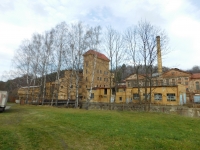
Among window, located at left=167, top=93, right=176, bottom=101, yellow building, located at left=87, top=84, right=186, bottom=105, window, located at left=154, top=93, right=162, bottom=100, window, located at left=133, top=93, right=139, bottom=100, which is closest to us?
yellow building, located at left=87, top=84, right=186, bottom=105

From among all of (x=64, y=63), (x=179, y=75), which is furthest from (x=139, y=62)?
(x=179, y=75)

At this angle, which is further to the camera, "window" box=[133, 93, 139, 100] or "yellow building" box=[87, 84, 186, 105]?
"window" box=[133, 93, 139, 100]

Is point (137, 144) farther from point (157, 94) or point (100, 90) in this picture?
point (100, 90)

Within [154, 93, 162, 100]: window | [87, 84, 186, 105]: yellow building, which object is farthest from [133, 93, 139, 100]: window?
[154, 93, 162, 100]: window

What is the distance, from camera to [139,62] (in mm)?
21531

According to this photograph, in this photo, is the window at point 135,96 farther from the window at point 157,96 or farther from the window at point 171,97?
the window at point 171,97

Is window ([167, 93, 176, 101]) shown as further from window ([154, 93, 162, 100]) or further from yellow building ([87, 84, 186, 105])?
window ([154, 93, 162, 100])

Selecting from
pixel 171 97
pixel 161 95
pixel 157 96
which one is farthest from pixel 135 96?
pixel 171 97

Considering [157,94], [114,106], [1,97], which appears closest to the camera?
[1,97]

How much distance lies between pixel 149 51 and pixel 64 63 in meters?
13.4

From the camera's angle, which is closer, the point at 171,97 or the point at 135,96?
the point at 171,97

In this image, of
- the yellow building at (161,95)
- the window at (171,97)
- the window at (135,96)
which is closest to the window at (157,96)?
the yellow building at (161,95)

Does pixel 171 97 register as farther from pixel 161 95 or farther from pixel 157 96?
pixel 157 96

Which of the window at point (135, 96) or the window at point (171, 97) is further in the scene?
the window at point (135, 96)
